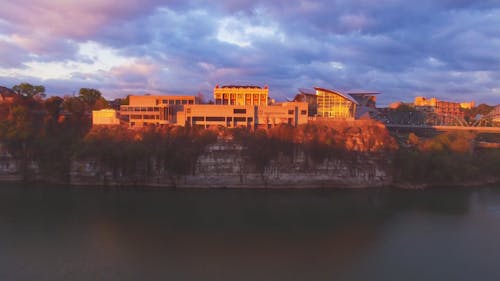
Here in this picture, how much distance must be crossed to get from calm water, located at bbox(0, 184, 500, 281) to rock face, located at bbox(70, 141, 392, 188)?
1311mm

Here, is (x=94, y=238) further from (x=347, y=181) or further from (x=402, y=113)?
(x=402, y=113)

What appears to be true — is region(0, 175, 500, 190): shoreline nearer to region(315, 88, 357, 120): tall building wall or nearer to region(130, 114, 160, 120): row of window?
region(130, 114, 160, 120): row of window

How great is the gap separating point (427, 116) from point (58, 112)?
36999mm

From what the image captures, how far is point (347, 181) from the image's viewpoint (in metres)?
20.8

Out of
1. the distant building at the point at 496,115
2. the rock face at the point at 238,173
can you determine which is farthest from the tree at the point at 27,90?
the distant building at the point at 496,115

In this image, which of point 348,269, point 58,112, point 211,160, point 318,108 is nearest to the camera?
point 348,269

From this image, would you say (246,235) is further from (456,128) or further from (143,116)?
(456,128)

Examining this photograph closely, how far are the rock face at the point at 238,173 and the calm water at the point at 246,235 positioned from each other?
1.31 metres

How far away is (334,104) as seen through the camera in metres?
28.2

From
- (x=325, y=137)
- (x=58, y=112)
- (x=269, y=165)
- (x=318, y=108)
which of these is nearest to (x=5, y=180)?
(x=58, y=112)

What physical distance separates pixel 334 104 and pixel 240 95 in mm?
8083

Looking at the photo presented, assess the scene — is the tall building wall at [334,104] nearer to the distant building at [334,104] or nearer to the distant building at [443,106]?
the distant building at [334,104]

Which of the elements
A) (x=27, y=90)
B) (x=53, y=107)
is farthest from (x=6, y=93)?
(x=53, y=107)

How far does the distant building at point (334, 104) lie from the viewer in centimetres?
2761
